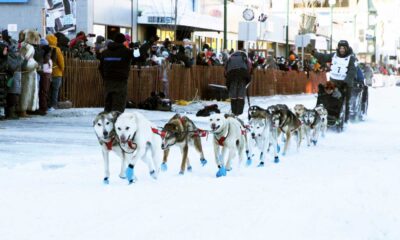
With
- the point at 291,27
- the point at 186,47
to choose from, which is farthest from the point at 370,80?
the point at 186,47

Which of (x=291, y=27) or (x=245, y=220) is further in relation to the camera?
(x=291, y=27)

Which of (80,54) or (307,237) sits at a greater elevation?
(80,54)

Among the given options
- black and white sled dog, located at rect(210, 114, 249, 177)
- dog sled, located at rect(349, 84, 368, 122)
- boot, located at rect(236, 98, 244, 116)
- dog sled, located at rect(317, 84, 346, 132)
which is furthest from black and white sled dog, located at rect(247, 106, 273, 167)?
dog sled, located at rect(349, 84, 368, 122)

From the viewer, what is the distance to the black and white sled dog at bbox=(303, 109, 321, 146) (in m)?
12.2

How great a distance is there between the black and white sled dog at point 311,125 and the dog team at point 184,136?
2.81 feet

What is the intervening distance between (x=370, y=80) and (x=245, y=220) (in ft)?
140

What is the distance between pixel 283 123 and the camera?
34.2ft

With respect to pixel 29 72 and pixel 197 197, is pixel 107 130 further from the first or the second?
pixel 29 72

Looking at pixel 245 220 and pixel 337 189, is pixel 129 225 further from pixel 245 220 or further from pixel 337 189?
pixel 337 189

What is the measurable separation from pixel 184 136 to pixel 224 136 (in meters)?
0.44

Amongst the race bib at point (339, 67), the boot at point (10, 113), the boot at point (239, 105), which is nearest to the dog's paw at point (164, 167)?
the boot at point (10, 113)

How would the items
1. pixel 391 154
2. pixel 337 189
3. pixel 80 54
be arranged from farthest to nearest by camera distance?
pixel 80 54 → pixel 391 154 → pixel 337 189

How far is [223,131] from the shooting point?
843cm

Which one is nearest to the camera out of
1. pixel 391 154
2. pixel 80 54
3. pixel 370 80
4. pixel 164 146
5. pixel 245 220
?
pixel 245 220
